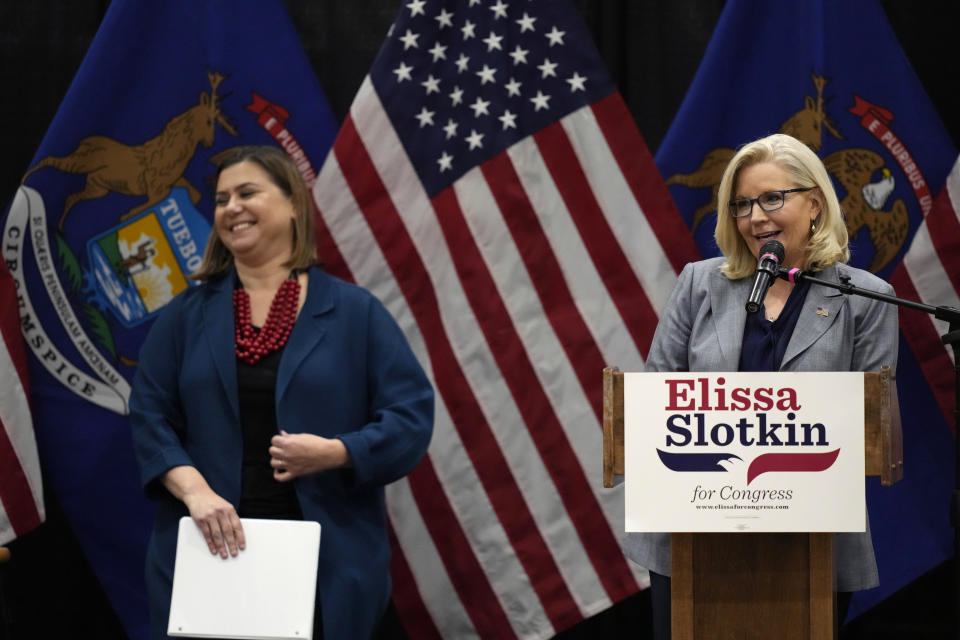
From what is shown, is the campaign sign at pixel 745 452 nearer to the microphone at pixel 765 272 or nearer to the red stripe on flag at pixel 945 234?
the microphone at pixel 765 272

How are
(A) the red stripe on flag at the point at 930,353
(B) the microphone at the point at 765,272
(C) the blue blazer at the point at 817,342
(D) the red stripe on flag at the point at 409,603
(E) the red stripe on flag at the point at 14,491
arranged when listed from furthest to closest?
(D) the red stripe on flag at the point at 409,603, (A) the red stripe on flag at the point at 930,353, (E) the red stripe on flag at the point at 14,491, (C) the blue blazer at the point at 817,342, (B) the microphone at the point at 765,272

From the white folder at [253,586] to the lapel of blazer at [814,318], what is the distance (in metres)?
1.00

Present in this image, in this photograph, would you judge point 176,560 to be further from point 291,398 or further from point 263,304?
point 263,304

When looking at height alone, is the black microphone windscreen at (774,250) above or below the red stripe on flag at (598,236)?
below

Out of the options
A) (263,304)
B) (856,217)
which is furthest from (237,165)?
(856,217)

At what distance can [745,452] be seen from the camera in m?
1.77

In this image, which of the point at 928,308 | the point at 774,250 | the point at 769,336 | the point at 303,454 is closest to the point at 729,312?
the point at 769,336

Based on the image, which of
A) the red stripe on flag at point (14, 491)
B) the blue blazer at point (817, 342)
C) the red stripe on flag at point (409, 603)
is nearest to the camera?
the blue blazer at point (817, 342)

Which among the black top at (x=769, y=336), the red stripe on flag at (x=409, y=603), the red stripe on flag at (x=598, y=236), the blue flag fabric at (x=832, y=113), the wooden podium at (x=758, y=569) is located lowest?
the red stripe on flag at (x=409, y=603)

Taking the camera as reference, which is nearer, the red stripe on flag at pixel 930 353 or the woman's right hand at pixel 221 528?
the woman's right hand at pixel 221 528

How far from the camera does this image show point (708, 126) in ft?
10.5

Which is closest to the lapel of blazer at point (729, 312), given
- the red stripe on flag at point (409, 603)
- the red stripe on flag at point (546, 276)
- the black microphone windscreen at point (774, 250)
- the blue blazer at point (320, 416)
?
the black microphone windscreen at point (774, 250)

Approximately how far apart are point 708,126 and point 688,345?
4.00ft

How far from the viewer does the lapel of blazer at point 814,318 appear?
204cm
